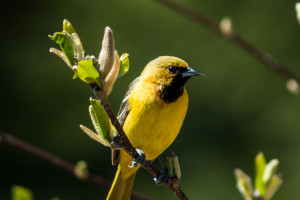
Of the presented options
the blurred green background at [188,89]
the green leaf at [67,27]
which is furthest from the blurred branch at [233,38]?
the blurred green background at [188,89]

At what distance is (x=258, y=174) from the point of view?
6.47ft

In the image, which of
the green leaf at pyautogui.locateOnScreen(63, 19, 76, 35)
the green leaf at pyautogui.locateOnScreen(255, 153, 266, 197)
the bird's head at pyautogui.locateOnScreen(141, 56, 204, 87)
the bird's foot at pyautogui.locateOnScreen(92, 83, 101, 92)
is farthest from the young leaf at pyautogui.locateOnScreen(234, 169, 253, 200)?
the bird's head at pyautogui.locateOnScreen(141, 56, 204, 87)

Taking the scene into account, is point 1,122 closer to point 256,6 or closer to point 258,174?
point 256,6

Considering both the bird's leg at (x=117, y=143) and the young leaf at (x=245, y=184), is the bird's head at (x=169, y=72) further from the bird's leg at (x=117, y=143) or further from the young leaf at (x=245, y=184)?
the bird's leg at (x=117, y=143)

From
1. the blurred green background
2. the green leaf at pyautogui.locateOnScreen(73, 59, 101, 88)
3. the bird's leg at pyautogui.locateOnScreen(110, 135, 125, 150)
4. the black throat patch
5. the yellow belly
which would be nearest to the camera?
the green leaf at pyautogui.locateOnScreen(73, 59, 101, 88)

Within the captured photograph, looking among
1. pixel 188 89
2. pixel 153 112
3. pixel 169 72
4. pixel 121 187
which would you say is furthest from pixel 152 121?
pixel 188 89

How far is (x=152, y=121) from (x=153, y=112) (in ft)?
0.15

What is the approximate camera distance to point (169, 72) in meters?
2.79

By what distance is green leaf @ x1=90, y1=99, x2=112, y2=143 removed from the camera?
167 centimetres

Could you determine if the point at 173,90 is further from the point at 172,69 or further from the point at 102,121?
the point at 102,121

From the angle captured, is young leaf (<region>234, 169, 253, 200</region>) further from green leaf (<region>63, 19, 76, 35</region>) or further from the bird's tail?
the bird's tail

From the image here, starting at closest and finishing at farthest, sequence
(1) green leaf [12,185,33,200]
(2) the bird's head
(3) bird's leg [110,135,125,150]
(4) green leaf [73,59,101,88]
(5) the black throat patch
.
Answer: (4) green leaf [73,59,101,88] → (3) bird's leg [110,135,125,150] → (1) green leaf [12,185,33,200] → (5) the black throat patch → (2) the bird's head

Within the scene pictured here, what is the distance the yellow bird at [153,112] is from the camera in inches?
99.9

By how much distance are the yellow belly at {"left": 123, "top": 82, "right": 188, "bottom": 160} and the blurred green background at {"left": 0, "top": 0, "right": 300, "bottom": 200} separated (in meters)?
4.36
